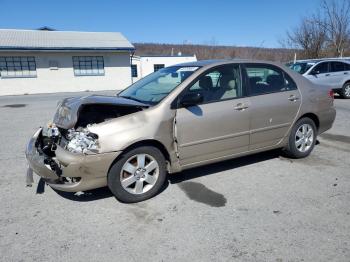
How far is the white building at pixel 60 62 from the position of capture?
22703mm

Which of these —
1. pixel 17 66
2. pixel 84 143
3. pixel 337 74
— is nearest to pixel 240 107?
pixel 84 143

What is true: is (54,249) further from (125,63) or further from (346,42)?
(346,42)

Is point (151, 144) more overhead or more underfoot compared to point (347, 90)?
more overhead

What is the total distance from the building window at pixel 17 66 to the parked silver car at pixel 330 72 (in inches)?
734

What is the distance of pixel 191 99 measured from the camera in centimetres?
396

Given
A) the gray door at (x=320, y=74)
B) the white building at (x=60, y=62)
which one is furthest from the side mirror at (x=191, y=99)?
the white building at (x=60, y=62)

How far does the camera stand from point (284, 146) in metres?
5.18

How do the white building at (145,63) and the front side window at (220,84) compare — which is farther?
the white building at (145,63)

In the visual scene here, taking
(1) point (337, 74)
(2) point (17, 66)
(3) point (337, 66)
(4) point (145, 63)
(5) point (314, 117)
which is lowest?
(4) point (145, 63)

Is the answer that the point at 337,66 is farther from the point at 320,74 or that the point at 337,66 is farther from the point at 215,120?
the point at 215,120

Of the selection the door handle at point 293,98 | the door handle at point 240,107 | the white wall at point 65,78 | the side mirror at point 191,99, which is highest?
the side mirror at point 191,99

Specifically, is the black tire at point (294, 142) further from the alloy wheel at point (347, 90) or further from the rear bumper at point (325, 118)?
the alloy wheel at point (347, 90)

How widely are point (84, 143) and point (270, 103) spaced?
9.28 feet

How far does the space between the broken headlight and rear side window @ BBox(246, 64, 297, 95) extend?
2421 millimetres
